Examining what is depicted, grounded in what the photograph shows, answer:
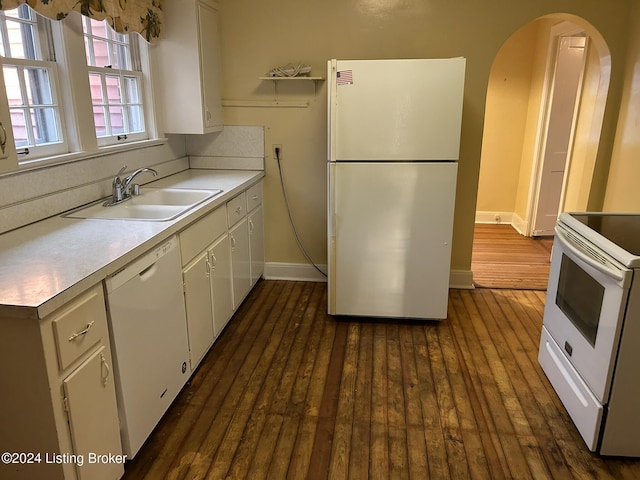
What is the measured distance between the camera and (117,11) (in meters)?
2.58

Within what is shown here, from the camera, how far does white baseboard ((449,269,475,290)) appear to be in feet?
12.4

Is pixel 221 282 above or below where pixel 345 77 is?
below

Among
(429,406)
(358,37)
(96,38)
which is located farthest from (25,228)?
(358,37)

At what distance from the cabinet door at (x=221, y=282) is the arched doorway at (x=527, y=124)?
10.6ft

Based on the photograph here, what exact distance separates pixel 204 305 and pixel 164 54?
1.76 m

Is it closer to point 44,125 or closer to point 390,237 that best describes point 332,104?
point 390,237

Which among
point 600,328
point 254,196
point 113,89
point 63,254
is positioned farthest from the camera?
point 254,196

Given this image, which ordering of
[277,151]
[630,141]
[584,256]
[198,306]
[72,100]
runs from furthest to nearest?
[277,151] < [630,141] < [198,306] < [72,100] < [584,256]

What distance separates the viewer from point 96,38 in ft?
8.83

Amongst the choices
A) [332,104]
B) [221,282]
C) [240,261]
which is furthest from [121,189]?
[332,104]

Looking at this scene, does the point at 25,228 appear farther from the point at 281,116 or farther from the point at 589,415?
the point at 589,415

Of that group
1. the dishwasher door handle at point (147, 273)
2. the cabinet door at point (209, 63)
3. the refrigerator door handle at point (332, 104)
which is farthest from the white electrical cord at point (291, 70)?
the dishwasher door handle at point (147, 273)

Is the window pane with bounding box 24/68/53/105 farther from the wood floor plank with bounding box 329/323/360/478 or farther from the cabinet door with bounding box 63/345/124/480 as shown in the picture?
the wood floor plank with bounding box 329/323/360/478

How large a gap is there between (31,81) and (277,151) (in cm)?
182
